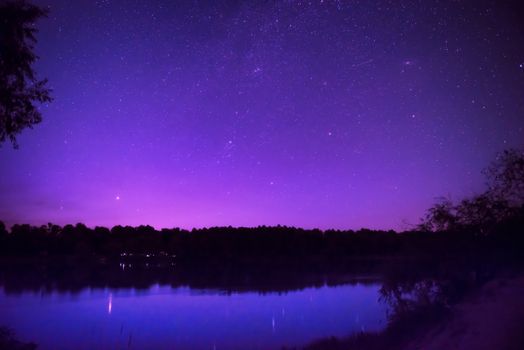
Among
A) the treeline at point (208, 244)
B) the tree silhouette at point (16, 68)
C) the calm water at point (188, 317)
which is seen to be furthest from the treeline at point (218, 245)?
the tree silhouette at point (16, 68)

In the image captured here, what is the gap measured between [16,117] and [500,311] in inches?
775

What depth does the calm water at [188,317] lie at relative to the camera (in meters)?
30.5

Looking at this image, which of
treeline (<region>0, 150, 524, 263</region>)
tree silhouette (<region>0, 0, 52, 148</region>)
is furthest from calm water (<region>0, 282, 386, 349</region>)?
treeline (<region>0, 150, 524, 263</region>)

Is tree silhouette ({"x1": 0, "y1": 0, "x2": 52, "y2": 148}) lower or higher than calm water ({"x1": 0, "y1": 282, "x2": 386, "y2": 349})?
higher

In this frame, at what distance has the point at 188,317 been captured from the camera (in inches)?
1630

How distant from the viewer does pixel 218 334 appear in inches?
1305

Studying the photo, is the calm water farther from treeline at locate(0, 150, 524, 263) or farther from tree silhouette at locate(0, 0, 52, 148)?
treeline at locate(0, 150, 524, 263)

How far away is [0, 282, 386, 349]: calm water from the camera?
3055cm

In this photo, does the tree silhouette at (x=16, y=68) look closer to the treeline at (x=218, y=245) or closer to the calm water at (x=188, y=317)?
the calm water at (x=188, y=317)

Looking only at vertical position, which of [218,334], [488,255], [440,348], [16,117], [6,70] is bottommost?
[218,334]

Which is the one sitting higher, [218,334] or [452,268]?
[452,268]

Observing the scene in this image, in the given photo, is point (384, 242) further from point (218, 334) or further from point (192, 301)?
point (218, 334)

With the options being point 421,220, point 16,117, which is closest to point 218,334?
point 421,220

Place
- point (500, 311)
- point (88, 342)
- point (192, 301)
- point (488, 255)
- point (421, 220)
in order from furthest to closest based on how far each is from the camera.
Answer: point (192, 301)
point (88, 342)
point (421, 220)
point (488, 255)
point (500, 311)
